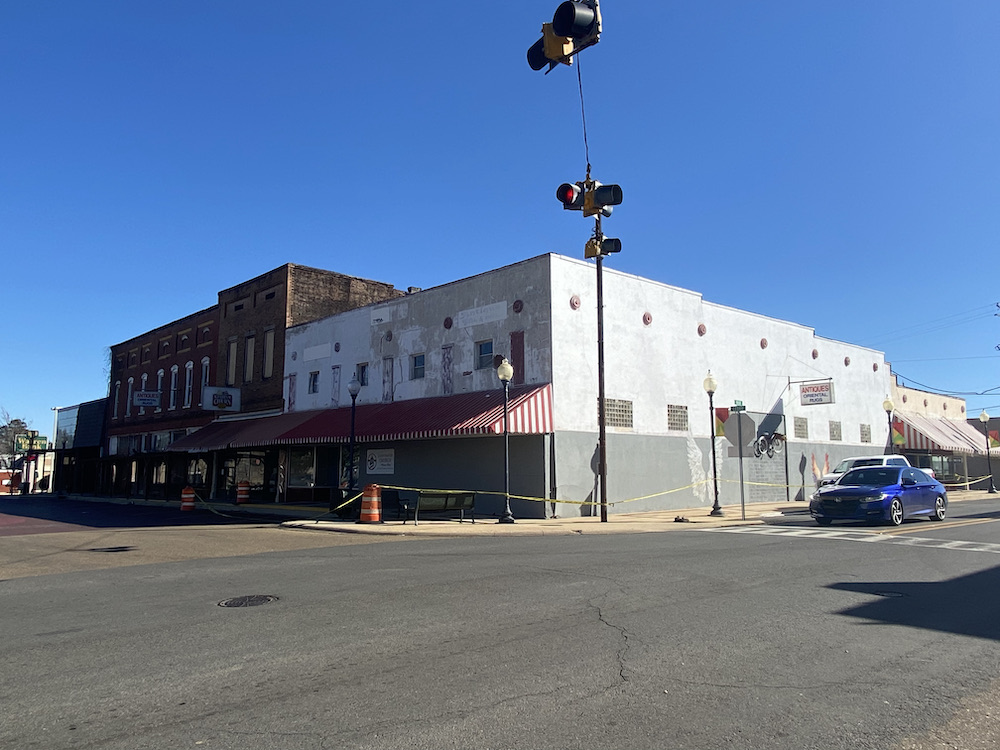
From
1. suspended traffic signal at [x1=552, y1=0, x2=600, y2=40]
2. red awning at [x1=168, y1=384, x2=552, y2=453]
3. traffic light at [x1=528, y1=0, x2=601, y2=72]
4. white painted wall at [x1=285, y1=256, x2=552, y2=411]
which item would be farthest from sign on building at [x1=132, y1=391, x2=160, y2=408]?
suspended traffic signal at [x1=552, y1=0, x2=600, y2=40]

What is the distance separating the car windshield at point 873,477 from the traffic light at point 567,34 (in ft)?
47.2

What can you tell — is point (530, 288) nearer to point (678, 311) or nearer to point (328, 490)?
point (678, 311)

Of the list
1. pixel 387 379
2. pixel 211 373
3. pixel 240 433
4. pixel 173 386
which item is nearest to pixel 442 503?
pixel 387 379

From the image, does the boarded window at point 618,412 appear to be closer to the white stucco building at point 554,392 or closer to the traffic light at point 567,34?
the white stucco building at point 554,392

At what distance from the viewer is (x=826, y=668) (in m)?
5.58

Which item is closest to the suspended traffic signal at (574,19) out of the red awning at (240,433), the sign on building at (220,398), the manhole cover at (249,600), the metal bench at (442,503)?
the manhole cover at (249,600)

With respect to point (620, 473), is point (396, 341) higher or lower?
higher

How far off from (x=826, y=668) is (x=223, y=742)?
4.31 metres

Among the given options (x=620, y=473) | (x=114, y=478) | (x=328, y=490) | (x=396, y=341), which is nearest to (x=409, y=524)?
(x=620, y=473)

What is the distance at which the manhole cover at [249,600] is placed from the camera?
829 cm

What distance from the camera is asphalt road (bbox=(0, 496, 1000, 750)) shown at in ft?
14.3

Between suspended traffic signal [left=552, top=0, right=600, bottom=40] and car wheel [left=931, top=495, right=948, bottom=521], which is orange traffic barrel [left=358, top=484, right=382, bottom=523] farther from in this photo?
car wheel [left=931, top=495, right=948, bottom=521]

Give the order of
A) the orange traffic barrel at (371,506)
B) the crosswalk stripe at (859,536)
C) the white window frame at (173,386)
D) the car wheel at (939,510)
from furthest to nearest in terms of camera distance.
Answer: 1. the white window frame at (173,386)
2. the orange traffic barrel at (371,506)
3. the car wheel at (939,510)
4. the crosswalk stripe at (859,536)

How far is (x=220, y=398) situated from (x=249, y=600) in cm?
2908
